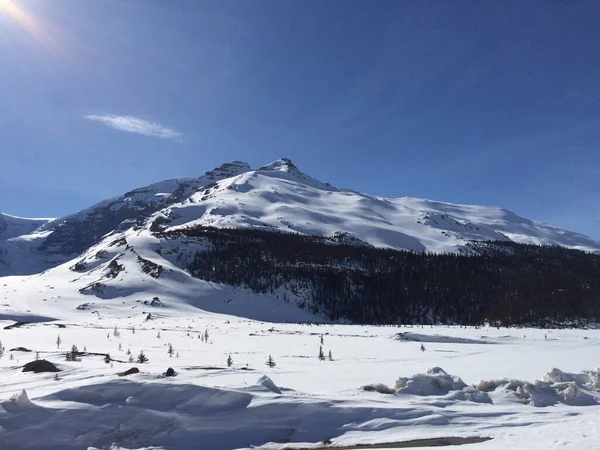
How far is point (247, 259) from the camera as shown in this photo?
324 ft

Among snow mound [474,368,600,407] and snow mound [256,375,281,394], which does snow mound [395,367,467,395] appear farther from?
snow mound [256,375,281,394]

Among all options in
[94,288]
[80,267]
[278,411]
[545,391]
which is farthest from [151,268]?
[545,391]

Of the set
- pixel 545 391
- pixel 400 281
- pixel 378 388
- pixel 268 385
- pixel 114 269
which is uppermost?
pixel 114 269

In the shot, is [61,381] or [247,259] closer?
[61,381]

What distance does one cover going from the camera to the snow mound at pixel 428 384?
1049 centimetres

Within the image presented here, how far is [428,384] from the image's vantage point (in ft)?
35.0

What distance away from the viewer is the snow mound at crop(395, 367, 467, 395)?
34.4 feet

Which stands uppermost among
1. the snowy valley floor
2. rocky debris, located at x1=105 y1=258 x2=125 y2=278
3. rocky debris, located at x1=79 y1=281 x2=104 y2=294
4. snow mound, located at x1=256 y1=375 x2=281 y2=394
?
rocky debris, located at x1=105 y1=258 x2=125 y2=278

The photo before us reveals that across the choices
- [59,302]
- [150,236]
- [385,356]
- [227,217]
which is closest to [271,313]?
[59,302]

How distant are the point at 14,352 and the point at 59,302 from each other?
51.9 m

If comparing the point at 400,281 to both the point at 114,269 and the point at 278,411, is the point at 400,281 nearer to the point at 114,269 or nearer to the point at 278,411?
the point at 114,269

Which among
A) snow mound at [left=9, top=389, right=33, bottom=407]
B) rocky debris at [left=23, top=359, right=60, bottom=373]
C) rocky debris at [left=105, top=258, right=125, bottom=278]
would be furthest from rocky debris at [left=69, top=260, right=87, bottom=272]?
snow mound at [left=9, top=389, right=33, bottom=407]

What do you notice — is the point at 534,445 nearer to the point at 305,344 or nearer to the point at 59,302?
the point at 305,344

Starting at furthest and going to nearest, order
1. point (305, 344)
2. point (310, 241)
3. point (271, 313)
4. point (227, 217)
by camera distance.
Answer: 1. point (227, 217)
2. point (310, 241)
3. point (271, 313)
4. point (305, 344)
